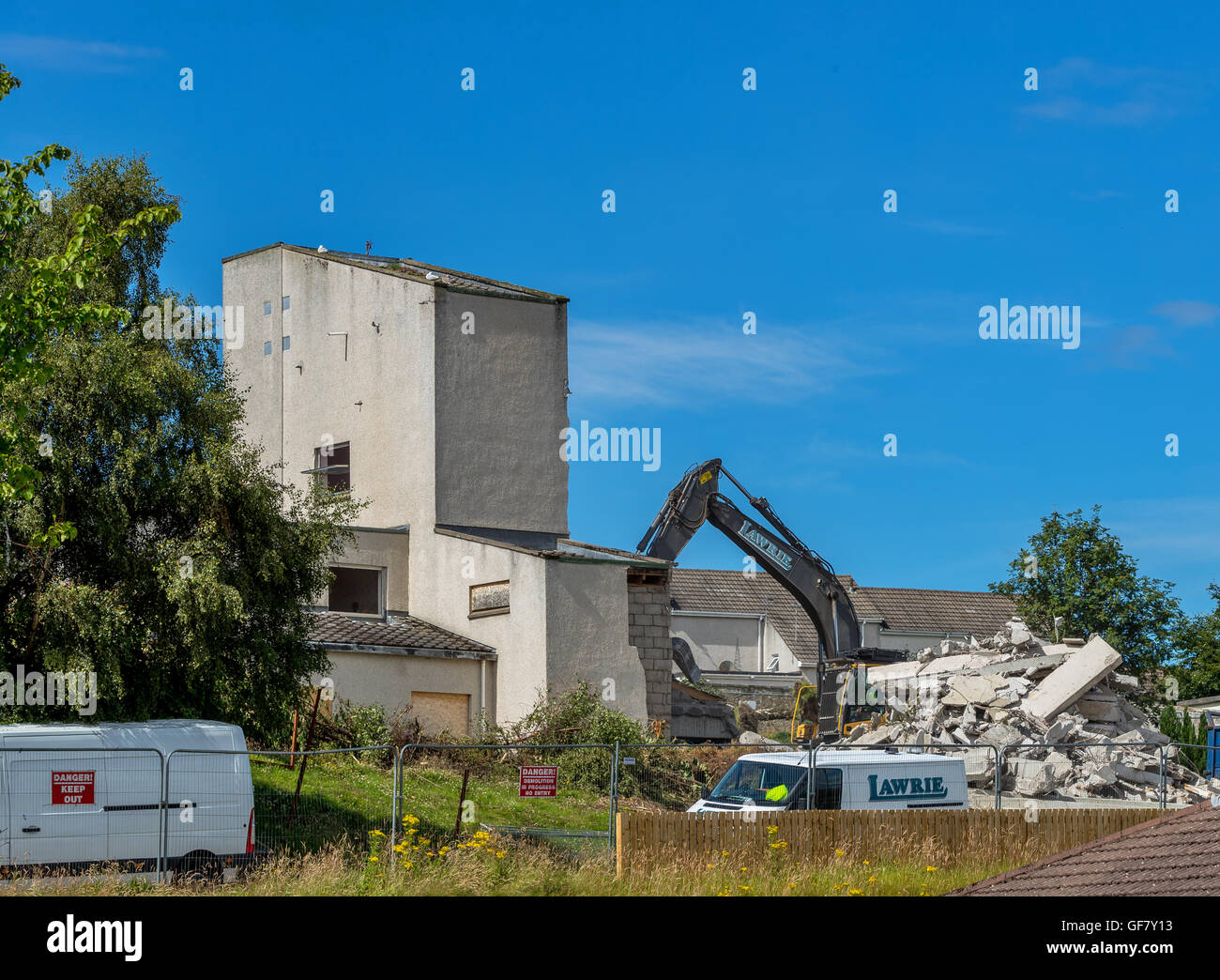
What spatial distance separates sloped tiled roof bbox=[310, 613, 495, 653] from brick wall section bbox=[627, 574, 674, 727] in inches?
152

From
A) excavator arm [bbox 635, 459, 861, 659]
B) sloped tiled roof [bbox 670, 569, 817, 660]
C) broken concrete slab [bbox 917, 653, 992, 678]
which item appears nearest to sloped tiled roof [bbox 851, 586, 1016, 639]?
sloped tiled roof [bbox 670, 569, 817, 660]

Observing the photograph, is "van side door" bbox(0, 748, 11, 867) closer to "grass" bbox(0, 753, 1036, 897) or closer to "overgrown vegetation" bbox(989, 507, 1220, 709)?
"grass" bbox(0, 753, 1036, 897)

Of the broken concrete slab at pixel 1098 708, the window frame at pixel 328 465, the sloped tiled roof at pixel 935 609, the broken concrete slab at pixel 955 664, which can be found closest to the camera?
the broken concrete slab at pixel 1098 708

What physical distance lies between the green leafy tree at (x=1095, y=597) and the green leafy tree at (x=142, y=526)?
1587 inches

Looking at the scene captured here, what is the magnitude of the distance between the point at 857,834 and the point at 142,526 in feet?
40.4

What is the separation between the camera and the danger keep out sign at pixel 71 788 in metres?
17.7

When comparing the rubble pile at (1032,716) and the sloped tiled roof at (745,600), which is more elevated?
the sloped tiled roof at (745,600)

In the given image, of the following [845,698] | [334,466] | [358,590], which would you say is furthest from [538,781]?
[334,466]

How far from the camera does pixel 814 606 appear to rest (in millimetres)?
41219

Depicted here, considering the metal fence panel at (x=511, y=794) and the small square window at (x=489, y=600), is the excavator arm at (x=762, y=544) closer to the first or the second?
the small square window at (x=489, y=600)

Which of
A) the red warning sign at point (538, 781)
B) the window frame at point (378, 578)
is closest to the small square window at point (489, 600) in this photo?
the window frame at point (378, 578)

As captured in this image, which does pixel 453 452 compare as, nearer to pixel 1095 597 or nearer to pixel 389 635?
pixel 389 635

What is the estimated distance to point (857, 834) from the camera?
64.7 ft

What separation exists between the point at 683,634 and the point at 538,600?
37350 millimetres
